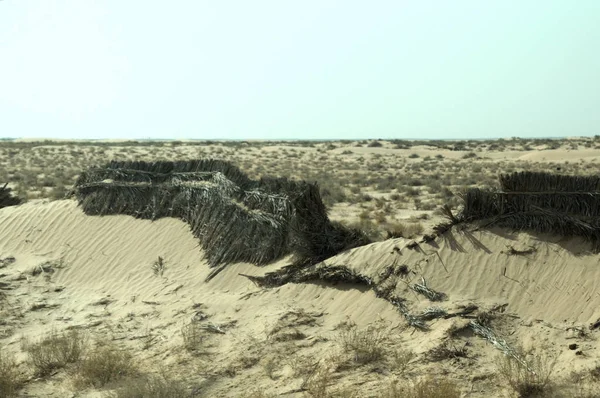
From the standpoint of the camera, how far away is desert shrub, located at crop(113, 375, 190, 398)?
19.4ft

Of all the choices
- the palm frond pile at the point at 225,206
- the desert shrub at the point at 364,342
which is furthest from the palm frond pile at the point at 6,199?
the desert shrub at the point at 364,342

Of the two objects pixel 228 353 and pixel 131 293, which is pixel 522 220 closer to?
pixel 228 353

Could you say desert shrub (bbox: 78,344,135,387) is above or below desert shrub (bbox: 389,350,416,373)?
below

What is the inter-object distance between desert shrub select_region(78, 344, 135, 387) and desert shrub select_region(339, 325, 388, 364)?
2.34 meters

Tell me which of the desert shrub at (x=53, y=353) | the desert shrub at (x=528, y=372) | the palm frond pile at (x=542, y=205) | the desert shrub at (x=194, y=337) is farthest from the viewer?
the palm frond pile at (x=542, y=205)

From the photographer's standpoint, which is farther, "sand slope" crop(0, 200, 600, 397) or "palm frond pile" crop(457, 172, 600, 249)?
"palm frond pile" crop(457, 172, 600, 249)

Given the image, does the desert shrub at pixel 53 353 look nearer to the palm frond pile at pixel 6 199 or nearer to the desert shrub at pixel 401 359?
the desert shrub at pixel 401 359

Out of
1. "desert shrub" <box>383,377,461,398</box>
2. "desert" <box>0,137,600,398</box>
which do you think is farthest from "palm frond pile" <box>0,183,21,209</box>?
"desert shrub" <box>383,377,461,398</box>

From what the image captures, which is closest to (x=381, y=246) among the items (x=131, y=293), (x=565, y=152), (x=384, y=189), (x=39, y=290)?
(x=131, y=293)

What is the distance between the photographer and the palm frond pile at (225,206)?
9.45 m

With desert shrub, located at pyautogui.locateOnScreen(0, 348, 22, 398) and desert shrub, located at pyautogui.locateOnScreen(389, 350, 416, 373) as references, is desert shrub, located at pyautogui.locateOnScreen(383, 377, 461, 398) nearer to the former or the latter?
desert shrub, located at pyautogui.locateOnScreen(389, 350, 416, 373)

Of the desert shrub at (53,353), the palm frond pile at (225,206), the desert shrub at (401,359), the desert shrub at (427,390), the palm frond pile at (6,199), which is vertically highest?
the palm frond pile at (225,206)

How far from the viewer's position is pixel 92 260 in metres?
11.9

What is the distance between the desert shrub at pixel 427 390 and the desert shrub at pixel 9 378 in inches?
148
